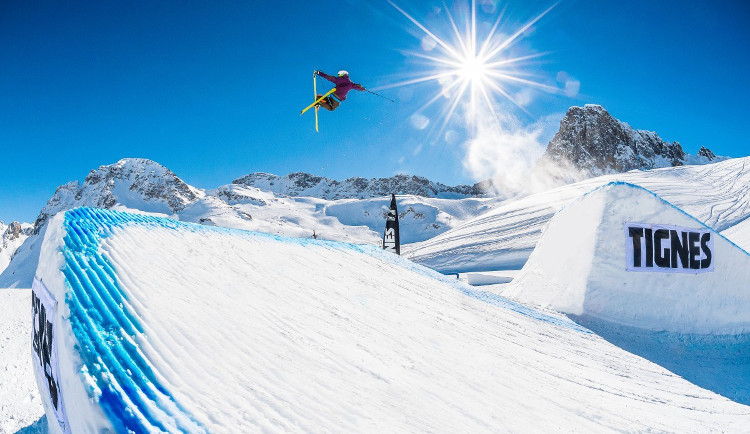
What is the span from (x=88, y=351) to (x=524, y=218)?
94.3 ft

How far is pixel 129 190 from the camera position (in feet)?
397

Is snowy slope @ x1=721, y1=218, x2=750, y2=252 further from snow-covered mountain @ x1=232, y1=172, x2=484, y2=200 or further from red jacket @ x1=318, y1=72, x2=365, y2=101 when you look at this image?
snow-covered mountain @ x1=232, y1=172, x2=484, y2=200

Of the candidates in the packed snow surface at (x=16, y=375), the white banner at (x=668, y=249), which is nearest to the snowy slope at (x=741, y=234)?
the white banner at (x=668, y=249)

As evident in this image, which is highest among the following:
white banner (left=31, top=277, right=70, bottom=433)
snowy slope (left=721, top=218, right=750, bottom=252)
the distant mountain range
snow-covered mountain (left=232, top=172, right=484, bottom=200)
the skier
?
snow-covered mountain (left=232, top=172, right=484, bottom=200)

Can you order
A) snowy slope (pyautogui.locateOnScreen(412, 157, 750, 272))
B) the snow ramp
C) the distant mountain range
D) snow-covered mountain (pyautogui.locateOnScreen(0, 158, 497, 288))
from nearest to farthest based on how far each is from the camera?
the snow ramp → snowy slope (pyautogui.locateOnScreen(412, 157, 750, 272)) → snow-covered mountain (pyautogui.locateOnScreen(0, 158, 497, 288)) → the distant mountain range

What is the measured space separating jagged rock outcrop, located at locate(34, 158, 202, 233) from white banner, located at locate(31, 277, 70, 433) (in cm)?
11153

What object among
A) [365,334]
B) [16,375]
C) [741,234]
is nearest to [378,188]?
[741,234]

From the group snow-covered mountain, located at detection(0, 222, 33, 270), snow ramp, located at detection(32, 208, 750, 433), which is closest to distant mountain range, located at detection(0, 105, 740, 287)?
snow-covered mountain, located at detection(0, 222, 33, 270)

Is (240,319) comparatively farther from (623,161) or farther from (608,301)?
(623,161)

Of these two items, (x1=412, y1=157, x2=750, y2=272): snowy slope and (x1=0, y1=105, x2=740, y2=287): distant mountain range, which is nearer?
(x1=412, y1=157, x2=750, y2=272): snowy slope

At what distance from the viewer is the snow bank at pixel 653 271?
6938 millimetres

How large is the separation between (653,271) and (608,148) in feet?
358

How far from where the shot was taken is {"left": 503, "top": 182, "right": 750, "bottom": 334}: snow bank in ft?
22.8

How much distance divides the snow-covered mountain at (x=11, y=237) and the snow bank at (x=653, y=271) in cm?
20873
